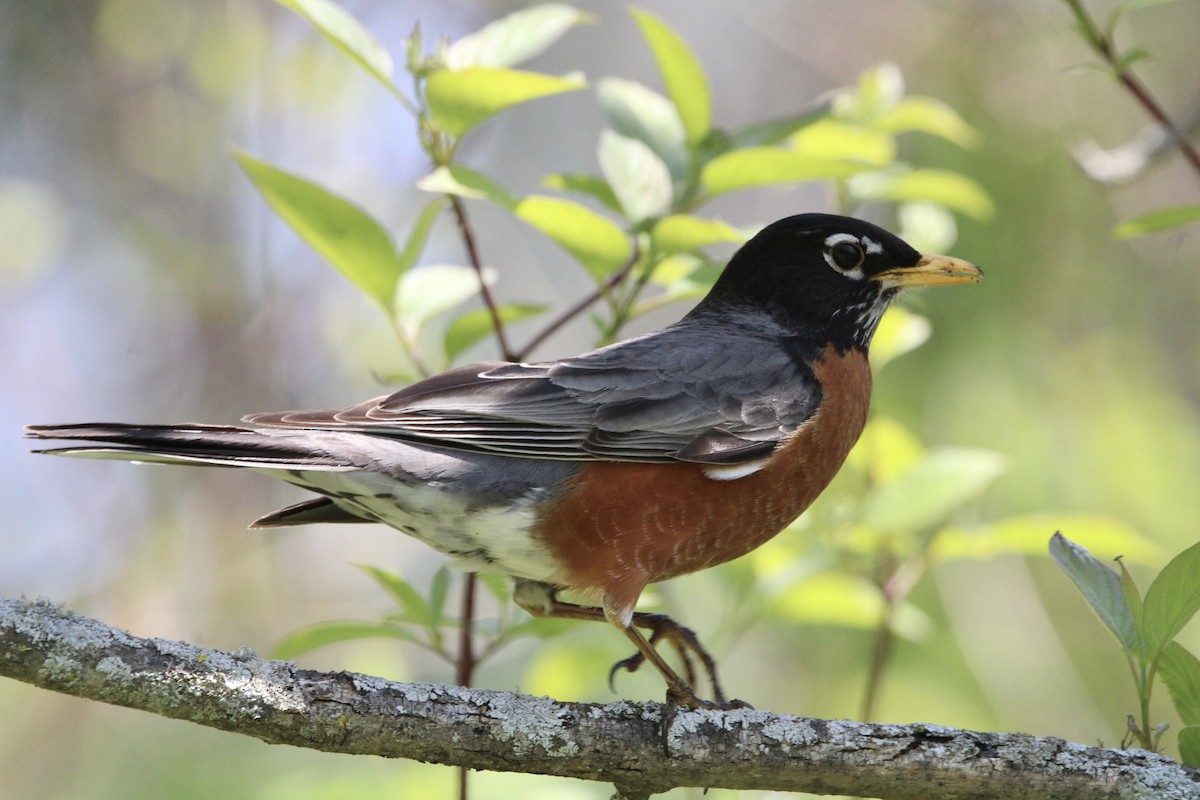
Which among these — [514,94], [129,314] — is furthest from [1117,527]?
[129,314]

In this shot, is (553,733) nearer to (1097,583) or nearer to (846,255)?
(1097,583)

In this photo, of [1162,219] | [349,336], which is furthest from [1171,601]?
[349,336]

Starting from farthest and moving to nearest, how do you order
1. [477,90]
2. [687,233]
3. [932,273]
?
[932,273], [687,233], [477,90]

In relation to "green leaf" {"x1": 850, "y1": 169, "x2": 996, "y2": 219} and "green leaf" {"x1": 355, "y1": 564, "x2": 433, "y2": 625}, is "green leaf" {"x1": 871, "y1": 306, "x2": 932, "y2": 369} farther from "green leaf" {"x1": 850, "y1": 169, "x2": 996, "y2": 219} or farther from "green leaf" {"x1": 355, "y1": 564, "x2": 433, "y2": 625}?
"green leaf" {"x1": 355, "y1": 564, "x2": 433, "y2": 625}

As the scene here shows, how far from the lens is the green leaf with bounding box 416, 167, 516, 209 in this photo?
8.39 ft

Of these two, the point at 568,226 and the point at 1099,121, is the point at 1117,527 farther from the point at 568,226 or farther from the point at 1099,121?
the point at 1099,121

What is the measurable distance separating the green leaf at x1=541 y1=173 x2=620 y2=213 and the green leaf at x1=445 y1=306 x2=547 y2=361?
32cm

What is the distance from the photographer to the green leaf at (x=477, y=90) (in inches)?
100

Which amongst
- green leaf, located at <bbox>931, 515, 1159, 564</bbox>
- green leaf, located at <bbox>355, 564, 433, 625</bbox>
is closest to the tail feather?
green leaf, located at <bbox>355, 564, 433, 625</bbox>

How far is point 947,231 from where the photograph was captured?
3.69 m

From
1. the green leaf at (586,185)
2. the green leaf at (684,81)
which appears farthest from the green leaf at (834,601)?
the green leaf at (684,81)

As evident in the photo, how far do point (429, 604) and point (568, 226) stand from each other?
37.6 inches

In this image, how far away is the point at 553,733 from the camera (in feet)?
7.43

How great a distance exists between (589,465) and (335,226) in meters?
0.92
